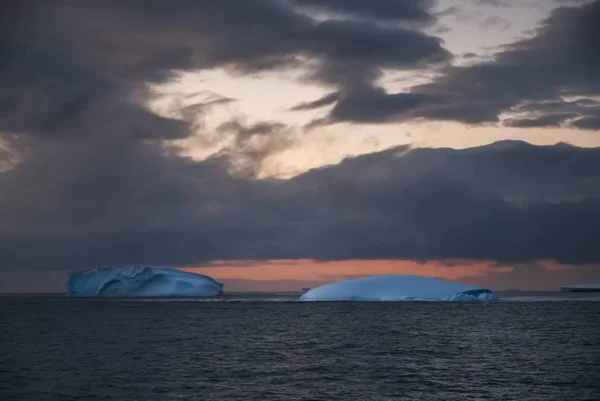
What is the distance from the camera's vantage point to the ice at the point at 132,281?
10500cm

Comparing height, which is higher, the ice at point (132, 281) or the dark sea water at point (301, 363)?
the ice at point (132, 281)

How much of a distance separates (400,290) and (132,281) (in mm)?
43028

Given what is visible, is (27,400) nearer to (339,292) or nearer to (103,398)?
(103,398)

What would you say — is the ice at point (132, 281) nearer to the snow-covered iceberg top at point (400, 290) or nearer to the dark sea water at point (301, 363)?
the snow-covered iceberg top at point (400, 290)

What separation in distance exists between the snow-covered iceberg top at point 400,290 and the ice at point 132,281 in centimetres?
2750

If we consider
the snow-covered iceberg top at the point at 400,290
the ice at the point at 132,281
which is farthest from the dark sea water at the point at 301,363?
the ice at the point at 132,281

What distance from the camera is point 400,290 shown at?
86.2m

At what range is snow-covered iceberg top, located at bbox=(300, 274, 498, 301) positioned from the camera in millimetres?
84312

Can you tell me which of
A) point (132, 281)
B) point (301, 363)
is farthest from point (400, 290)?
point (301, 363)

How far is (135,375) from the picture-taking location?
1078 inches

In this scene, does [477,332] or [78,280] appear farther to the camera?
[78,280]

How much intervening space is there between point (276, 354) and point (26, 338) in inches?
777

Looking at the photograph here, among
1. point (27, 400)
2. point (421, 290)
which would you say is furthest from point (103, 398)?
point (421, 290)

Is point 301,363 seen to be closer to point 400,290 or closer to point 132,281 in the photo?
point 400,290
